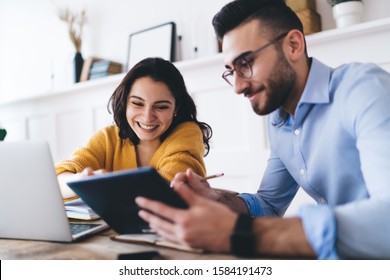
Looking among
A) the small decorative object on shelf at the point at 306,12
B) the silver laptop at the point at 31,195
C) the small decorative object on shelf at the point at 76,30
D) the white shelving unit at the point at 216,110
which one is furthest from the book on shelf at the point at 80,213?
the small decorative object on shelf at the point at 76,30

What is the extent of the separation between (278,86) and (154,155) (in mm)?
641

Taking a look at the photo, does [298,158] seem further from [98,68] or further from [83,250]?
[98,68]

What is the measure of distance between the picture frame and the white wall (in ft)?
0.20

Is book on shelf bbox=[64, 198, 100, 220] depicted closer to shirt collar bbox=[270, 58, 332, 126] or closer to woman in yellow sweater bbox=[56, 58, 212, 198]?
woman in yellow sweater bbox=[56, 58, 212, 198]

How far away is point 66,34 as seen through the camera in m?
2.99

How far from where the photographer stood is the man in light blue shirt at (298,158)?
2.01 feet

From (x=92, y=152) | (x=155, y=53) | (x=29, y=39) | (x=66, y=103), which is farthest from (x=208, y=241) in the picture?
(x=29, y=39)

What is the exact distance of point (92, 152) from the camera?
152 cm

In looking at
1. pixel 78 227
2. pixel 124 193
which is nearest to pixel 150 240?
pixel 124 193

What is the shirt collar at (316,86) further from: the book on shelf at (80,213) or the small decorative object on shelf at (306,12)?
the small decorative object on shelf at (306,12)

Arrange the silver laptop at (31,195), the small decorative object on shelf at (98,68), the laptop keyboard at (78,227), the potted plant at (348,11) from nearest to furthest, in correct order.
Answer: the silver laptop at (31,195)
the laptop keyboard at (78,227)
the potted plant at (348,11)
the small decorative object on shelf at (98,68)

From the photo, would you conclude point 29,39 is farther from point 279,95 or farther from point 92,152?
point 279,95

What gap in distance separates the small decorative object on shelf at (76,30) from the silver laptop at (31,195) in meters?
2.05
